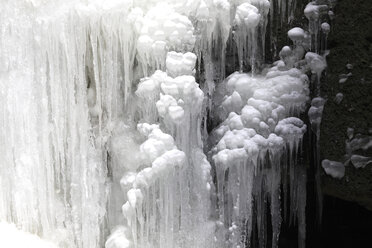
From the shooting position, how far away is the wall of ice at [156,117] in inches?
133

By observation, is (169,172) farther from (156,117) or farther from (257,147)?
(257,147)

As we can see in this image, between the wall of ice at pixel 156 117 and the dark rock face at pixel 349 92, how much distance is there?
0.12m

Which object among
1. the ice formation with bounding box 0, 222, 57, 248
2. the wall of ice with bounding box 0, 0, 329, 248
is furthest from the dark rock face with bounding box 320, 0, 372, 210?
the ice formation with bounding box 0, 222, 57, 248

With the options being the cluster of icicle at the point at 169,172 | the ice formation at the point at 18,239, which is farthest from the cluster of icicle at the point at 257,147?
the ice formation at the point at 18,239

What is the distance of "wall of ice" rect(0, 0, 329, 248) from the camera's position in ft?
11.1

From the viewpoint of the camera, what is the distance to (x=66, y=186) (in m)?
3.88

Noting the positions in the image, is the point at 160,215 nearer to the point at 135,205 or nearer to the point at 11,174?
the point at 135,205

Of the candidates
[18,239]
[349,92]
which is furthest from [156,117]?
[18,239]

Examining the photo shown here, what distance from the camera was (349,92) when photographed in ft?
11.1

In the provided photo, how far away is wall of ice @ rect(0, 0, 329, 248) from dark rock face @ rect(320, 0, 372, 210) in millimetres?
118

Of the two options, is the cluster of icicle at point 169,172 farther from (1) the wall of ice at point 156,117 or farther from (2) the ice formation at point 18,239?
(2) the ice formation at point 18,239

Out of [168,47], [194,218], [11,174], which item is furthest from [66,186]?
[168,47]

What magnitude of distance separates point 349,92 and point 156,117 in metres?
1.31

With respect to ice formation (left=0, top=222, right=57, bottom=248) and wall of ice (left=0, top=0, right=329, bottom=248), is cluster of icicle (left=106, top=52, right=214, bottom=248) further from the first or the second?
ice formation (left=0, top=222, right=57, bottom=248)
